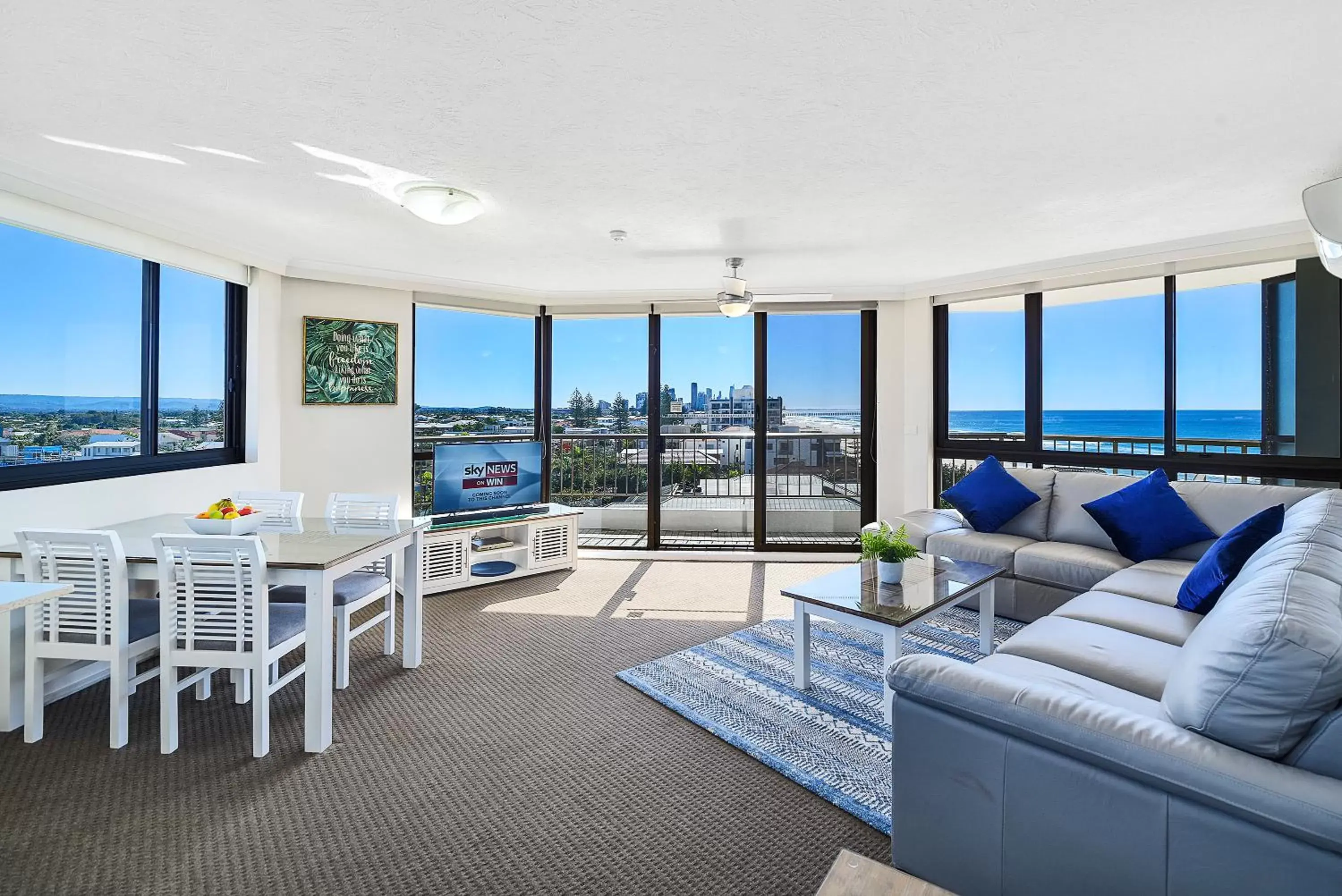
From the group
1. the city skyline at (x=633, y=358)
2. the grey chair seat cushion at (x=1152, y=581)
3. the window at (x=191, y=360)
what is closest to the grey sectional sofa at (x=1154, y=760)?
the grey chair seat cushion at (x=1152, y=581)

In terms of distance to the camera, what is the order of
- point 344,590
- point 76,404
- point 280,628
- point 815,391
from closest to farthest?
point 280,628, point 344,590, point 76,404, point 815,391

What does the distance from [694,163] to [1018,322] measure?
11.3 feet

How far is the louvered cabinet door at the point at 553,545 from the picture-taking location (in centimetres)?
499

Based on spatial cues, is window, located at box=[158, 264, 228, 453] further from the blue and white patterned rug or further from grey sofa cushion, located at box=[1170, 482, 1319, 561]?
grey sofa cushion, located at box=[1170, 482, 1319, 561]

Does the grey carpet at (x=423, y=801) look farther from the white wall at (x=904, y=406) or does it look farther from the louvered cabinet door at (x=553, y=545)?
the white wall at (x=904, y=406)

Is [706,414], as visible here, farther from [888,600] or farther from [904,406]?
[888,600]

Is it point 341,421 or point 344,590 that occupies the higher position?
point 341,421

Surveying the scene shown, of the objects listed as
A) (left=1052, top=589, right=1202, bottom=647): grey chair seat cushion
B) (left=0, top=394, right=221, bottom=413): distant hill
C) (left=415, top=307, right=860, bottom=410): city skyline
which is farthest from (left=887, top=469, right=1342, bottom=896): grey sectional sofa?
(left=0, top=394, right=221, bottom=413): distant hill

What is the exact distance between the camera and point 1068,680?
196cm

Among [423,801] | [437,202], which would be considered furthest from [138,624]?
[437,202]

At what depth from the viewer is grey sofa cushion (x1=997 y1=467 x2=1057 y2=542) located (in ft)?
13.8

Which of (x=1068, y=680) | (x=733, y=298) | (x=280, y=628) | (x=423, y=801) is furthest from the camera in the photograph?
(x=733, y=298)

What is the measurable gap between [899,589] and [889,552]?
0.59 ft

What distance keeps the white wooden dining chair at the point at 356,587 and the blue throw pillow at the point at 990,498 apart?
11.8 feet
